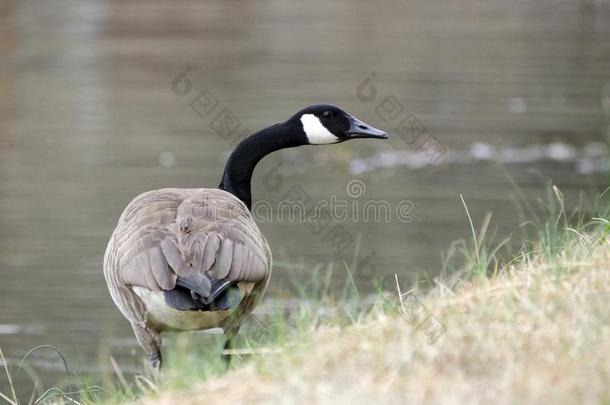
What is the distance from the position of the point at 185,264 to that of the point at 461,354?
2009mm

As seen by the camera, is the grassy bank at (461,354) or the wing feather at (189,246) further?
the wing feather at (189,246)

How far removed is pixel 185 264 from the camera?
570 cm

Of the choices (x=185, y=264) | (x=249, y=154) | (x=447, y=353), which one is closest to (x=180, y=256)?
(x=185, y=264)

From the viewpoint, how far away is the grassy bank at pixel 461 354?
3.83 m

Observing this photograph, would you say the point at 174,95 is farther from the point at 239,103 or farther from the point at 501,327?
the point at 501,327

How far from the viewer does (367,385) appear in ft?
13.0

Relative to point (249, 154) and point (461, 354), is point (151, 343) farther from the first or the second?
point (461, 354)

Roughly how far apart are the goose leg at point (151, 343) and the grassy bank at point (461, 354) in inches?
56.1

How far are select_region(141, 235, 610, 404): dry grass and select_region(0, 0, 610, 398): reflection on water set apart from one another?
2.56m

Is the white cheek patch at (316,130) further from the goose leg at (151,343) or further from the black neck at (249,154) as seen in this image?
the goose leg at (151,343)

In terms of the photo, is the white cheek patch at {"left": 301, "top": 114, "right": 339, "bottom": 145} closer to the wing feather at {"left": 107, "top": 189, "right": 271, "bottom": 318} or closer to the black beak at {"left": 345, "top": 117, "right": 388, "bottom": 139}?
the black beak at {"left": 345, "top": 117, "right": 388, "bottom": 139}

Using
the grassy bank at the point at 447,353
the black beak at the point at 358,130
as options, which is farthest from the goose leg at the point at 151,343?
the black beak at the point at 358,130

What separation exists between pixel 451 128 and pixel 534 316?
1422 cm

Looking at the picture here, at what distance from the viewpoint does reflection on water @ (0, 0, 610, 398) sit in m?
11.7
